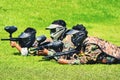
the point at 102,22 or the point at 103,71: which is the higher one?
the point at 103,71

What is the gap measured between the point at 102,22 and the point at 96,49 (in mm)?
20517

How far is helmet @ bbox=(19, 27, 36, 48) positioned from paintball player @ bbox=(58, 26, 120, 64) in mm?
1955

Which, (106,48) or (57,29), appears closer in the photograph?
(106,48)

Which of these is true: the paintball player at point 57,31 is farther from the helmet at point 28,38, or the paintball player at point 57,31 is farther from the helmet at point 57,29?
the helmet at point 28,38

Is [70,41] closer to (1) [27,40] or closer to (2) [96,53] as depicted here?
(2) [96,53]

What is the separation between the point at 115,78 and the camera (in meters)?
15.3

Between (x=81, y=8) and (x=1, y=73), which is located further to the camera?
(x=81, y=8)

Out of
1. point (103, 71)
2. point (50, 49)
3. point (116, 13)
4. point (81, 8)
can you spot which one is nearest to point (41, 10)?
point (81, 8)

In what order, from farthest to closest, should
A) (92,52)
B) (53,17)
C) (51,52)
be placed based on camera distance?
(53,17) < (51,52) < (92,52)

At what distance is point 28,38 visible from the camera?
1964cm

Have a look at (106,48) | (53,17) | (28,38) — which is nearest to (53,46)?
(28,38)

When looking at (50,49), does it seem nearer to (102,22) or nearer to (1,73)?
(1,73)

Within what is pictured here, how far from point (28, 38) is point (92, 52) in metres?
3.19

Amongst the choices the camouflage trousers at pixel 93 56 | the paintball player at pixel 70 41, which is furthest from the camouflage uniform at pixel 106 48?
the paintball player at pixel 70 41
